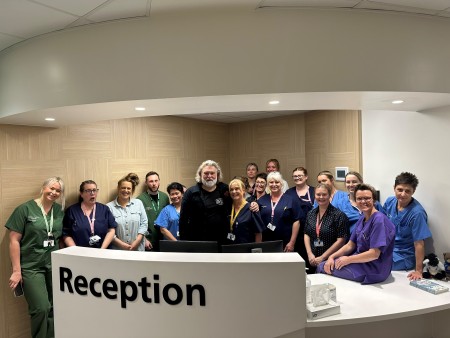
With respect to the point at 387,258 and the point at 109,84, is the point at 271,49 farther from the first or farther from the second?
the point at 387,258

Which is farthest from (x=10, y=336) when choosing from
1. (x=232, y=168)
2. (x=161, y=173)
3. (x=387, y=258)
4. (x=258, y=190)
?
(x=232, y=168)

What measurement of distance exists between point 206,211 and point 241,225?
385 millimetres

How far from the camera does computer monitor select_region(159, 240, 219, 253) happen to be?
2115 mm

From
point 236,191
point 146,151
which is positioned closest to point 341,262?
point 236,191

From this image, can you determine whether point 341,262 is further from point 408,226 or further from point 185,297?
point 185,297

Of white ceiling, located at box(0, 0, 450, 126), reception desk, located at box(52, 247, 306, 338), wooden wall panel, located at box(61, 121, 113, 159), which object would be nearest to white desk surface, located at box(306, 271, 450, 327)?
reception desk, located at box(52, 247, 306, 338)

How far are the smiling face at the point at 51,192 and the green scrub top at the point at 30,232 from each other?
0.41 ft

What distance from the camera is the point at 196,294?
1.74m

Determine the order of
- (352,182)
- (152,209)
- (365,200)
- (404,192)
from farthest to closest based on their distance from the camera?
(152,209) → (352,182) → (404,192) → (365,200)

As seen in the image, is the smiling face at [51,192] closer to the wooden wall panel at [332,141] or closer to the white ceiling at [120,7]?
the white ceiling at [120,7]

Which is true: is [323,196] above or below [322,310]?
above

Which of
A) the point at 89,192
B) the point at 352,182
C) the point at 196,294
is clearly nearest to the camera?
the point at 196,294

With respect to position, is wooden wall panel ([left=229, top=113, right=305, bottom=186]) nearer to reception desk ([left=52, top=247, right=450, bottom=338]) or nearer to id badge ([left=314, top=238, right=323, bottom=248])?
id badge ([left=314, top=238, right=323, bottom=248])

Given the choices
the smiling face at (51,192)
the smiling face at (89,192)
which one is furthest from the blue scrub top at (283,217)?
the smiling face at (51,192)
